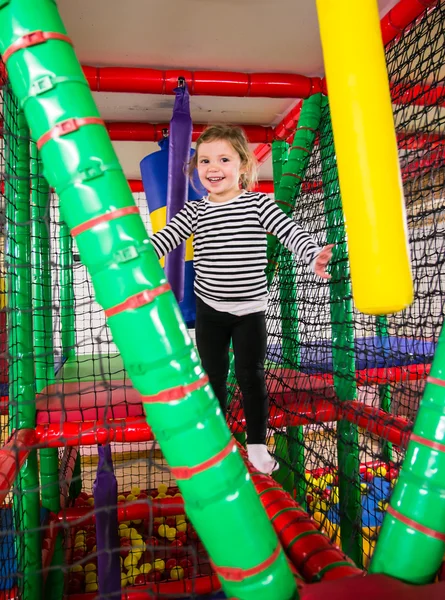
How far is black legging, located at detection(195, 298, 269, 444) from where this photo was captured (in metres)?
1.09

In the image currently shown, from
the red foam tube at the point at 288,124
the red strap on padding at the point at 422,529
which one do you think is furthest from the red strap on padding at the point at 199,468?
the red foam tube at the point at 288,124

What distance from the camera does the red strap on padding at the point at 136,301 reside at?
1.28 feet

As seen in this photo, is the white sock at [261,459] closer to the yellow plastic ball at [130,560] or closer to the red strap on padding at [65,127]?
the red strap on padding at [65,127]

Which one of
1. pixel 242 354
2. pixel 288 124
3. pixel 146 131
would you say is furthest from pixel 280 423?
pixel 146 131

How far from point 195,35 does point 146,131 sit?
27.0 inches

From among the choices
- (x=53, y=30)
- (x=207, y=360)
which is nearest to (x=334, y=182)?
(x=207, y=360)

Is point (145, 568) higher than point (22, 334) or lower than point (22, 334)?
lower

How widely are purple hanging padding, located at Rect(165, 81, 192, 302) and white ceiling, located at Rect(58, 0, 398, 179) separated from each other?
346mm

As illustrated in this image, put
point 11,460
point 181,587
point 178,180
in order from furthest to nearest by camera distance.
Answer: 1. point 181,587
2. point 178,180
3. point 11,460

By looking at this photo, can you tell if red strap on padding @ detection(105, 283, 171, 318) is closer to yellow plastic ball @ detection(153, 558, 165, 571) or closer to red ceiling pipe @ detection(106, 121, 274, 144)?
yellow plastic ball @ detection(153, 558, 165, 571)

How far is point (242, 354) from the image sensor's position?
1137mm

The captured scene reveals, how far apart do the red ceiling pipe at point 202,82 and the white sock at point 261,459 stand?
1.27 meters

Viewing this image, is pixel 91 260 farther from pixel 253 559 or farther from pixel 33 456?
pixel 33 456

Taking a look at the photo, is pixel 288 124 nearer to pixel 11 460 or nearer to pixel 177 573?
pixel 11 460
